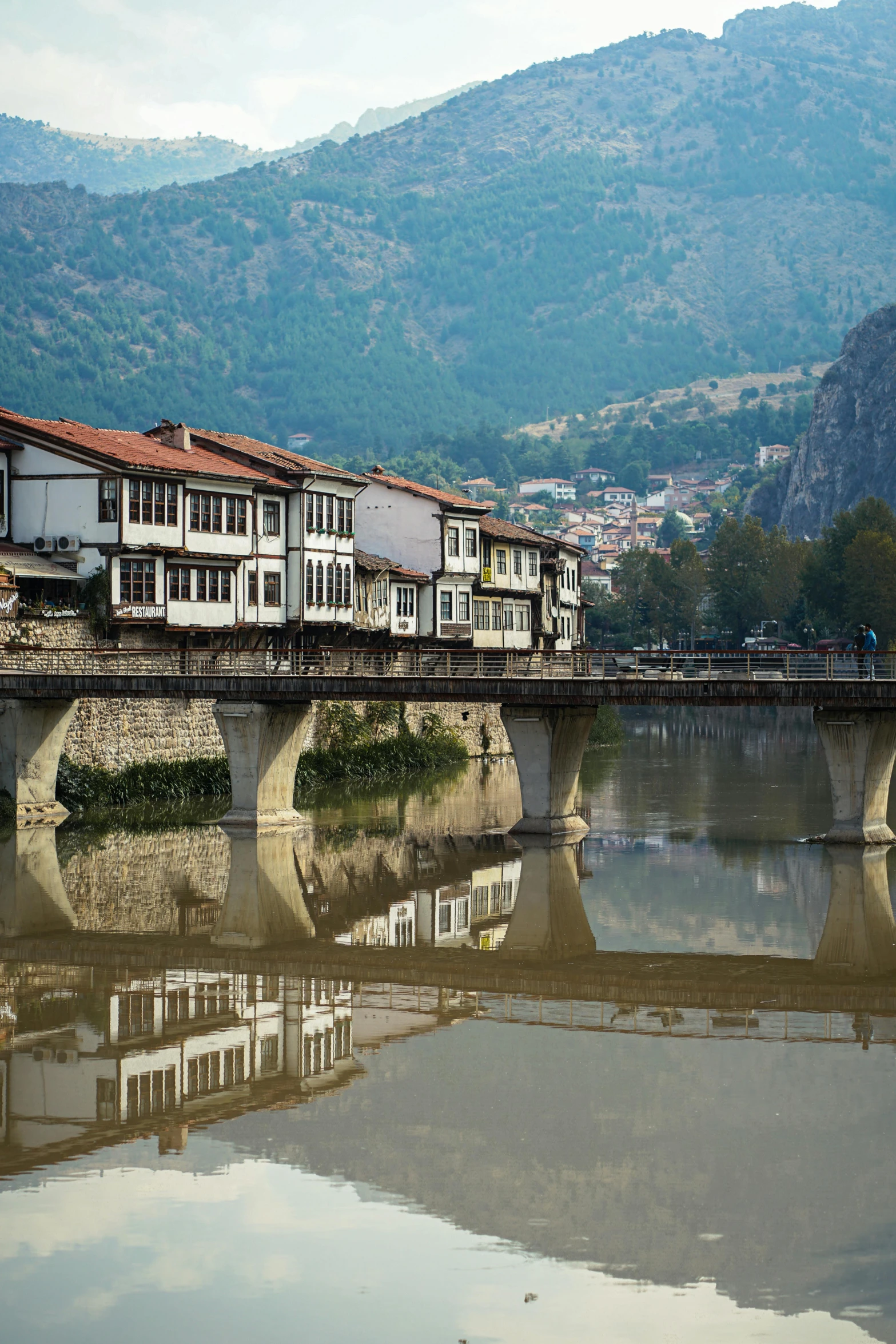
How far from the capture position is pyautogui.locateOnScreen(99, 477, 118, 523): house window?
61.9 m

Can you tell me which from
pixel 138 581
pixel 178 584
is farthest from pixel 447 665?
pixel 178 584

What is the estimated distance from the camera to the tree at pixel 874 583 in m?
135

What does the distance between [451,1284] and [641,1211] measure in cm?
284

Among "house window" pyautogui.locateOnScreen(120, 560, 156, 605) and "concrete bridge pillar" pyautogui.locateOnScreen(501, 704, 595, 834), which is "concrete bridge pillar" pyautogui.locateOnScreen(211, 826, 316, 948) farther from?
"house window" pyautogui.locateOnScreen(120, 560, 156, 605)

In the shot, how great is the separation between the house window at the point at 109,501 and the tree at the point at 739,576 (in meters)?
114

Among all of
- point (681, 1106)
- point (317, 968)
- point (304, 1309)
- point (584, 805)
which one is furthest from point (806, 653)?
point (304, 1309)

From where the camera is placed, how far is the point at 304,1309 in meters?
17.8

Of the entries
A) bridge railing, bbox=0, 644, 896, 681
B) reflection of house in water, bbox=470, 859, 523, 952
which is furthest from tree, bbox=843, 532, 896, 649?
reflection of house in water, bbox=470, 859, 523, 952

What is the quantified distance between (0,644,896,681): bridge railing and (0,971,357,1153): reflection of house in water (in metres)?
20.0

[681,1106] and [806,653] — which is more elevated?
[806,653]

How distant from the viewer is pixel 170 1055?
26.7 meters

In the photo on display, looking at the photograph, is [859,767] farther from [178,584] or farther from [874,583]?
[874,583]

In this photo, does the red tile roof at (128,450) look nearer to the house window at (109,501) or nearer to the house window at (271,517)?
the house window at (109,501)

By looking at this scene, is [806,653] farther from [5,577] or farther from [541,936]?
[5,577]
